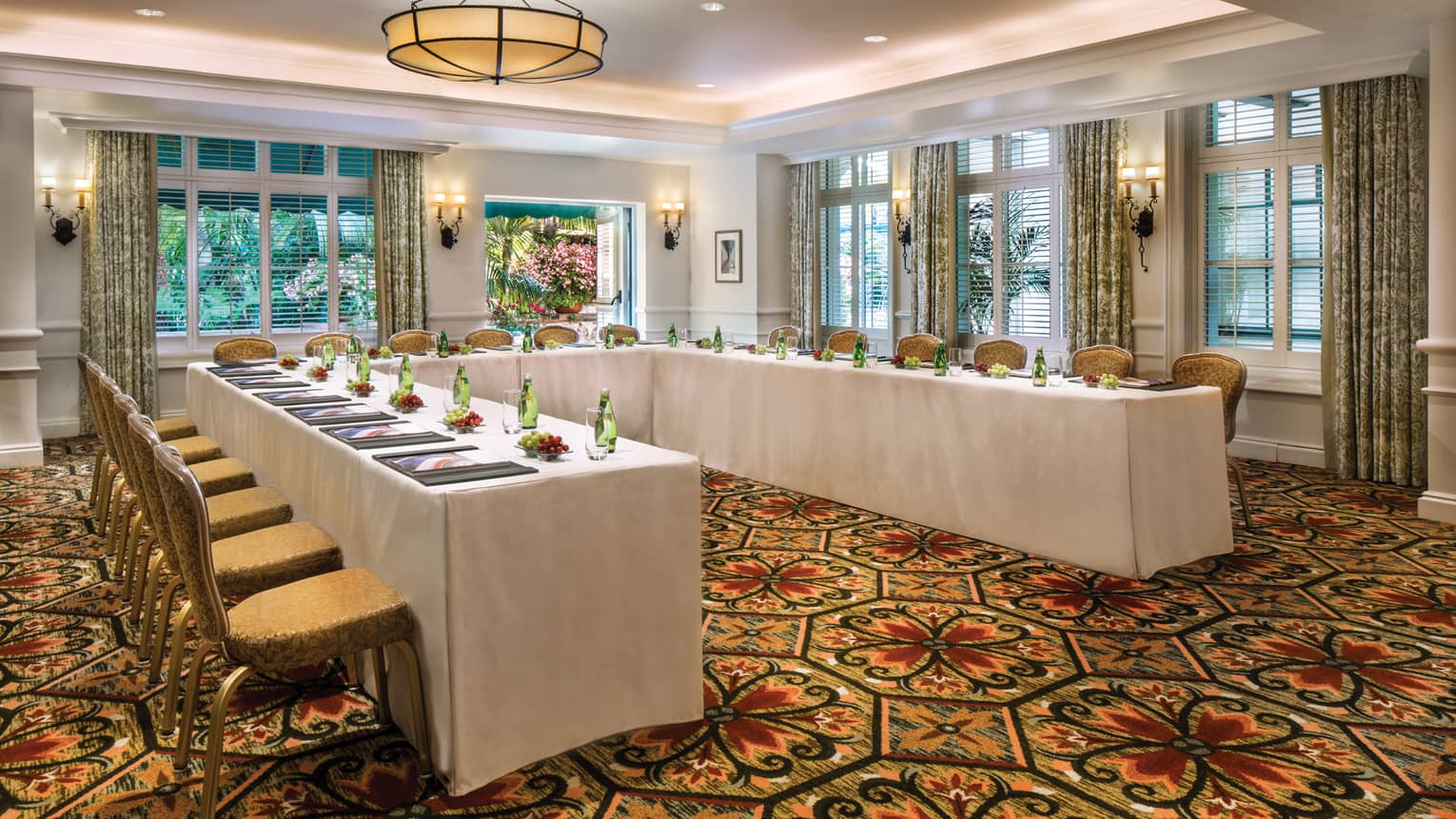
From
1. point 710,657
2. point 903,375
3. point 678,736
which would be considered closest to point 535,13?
point 903,375

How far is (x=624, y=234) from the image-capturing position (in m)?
12.5

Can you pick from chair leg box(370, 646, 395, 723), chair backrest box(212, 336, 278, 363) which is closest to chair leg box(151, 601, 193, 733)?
chair leg box(370, 646, 395, 723)

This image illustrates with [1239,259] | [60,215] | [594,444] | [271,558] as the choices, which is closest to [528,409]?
[594,444]

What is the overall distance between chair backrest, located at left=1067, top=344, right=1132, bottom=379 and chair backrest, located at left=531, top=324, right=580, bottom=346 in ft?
13.3

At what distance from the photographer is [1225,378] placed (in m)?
5.73

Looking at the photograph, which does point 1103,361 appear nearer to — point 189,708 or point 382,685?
point 382,685

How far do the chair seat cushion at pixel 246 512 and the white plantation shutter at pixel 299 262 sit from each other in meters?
6.45

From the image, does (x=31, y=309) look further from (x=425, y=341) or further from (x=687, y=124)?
(x=687, y=124)

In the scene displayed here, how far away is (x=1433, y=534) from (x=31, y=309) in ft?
29.5

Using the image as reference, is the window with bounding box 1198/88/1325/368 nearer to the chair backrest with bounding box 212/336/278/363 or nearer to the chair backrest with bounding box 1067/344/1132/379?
the chair backrest with bounding box 1067/344/1132/379

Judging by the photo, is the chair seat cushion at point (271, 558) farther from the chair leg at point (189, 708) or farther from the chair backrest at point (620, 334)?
the chair backrest at point (620, 334)

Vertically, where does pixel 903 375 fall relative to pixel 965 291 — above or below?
below

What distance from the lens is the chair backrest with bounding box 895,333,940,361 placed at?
24.7 feet

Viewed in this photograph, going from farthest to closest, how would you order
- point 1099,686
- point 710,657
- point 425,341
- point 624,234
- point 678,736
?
point 624,234
point 425,341
point 710,657
point 1099,686
point 678,736
